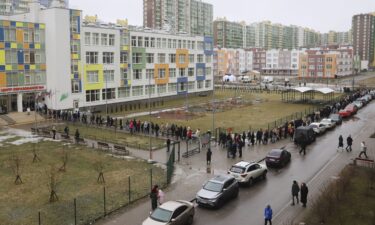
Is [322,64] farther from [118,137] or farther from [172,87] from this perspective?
[118,137]

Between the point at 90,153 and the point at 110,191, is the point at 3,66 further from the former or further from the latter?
the point at 110,191

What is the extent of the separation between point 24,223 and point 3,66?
36.4 meters

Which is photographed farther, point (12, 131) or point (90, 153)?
point (12, 131)

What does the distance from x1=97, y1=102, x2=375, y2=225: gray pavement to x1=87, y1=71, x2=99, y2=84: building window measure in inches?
1177

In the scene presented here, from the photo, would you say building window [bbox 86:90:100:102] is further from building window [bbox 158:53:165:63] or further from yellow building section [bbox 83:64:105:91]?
building window [bbox 158:53:165:63]

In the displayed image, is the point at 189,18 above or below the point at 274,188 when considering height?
above

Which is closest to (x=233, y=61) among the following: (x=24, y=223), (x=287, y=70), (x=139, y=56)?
(x=287, y=70)

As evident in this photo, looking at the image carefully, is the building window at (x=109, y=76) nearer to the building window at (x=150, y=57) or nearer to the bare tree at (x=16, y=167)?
the building window at (x=150, y=57)

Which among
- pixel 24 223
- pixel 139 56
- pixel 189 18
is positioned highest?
pixel 189 18

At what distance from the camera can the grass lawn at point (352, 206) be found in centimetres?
1861

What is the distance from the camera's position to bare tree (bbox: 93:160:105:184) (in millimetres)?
25302

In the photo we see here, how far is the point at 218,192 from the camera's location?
2120 centimetres

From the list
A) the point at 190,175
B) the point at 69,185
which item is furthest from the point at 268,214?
the point at 69,185

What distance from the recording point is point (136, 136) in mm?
40594
